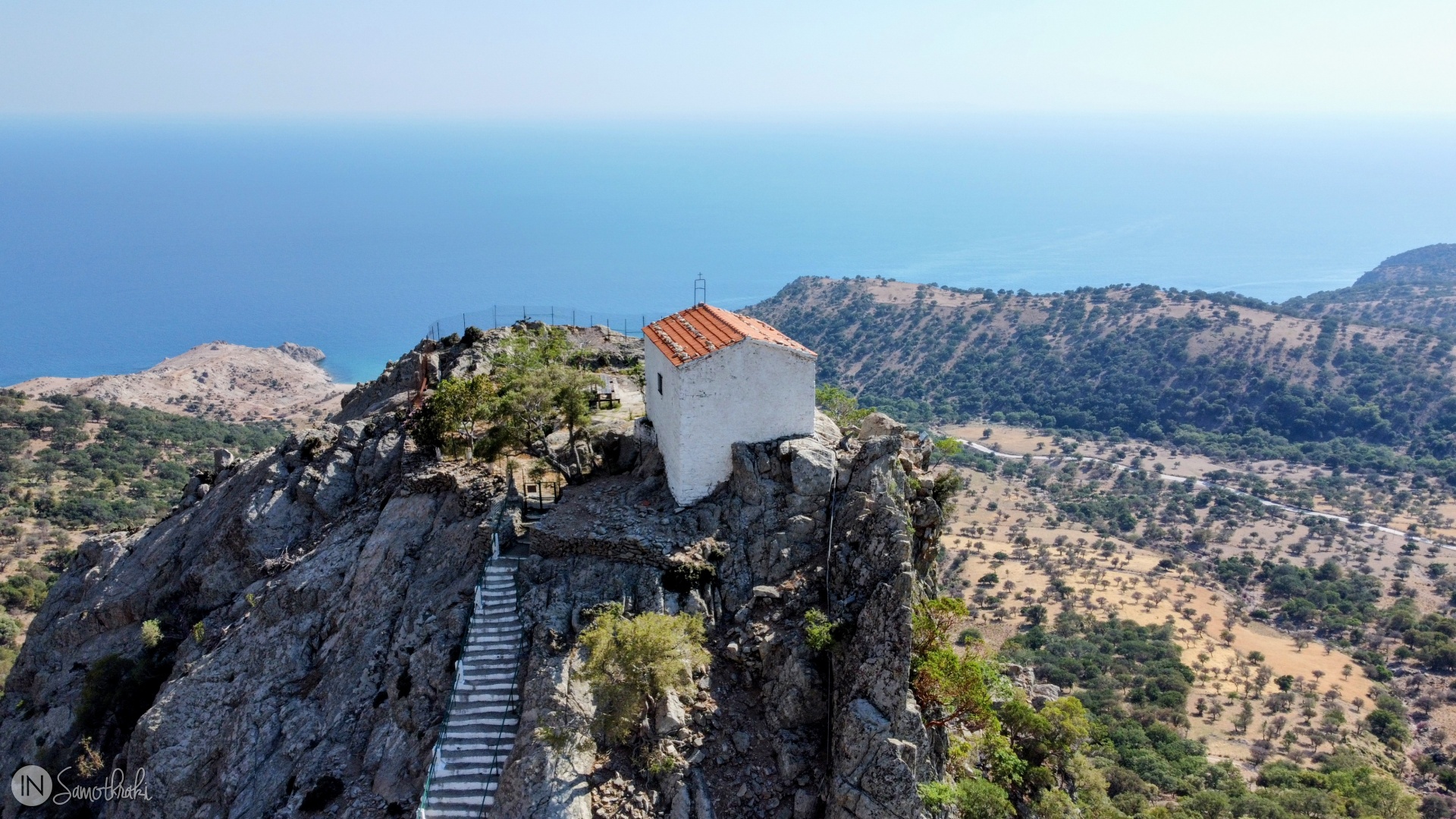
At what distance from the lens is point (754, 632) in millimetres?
21203

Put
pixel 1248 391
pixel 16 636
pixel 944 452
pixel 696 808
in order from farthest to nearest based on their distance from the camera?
pixel 1248 391 < pixel 16 636 < pixel 944 452 < pixel 696 808

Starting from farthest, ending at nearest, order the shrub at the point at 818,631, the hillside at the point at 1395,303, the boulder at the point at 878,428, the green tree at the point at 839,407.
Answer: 1. the hillside at the point at 1395,303
2. the green tree at the point at 839,407
3. the boulder at the point at 878,428
4. the shrub at the point at 818,631

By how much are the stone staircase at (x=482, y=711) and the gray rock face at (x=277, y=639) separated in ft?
2.44

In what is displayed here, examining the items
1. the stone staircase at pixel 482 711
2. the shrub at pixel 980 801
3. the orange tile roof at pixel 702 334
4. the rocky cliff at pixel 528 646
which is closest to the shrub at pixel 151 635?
the rocky cliff at pixel 528 646

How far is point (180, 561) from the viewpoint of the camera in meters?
32.1

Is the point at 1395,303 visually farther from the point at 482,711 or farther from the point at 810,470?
the point at 482,711

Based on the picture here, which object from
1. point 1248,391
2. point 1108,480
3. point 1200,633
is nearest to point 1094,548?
point 1200,633

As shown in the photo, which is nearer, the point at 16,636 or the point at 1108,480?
the point at 16,636

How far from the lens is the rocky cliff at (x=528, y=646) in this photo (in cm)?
1891

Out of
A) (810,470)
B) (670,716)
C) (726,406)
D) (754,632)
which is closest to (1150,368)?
(810,470)

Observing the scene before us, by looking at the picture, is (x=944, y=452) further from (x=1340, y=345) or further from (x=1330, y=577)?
(x=1340, y=345)

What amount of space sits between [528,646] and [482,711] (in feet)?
6.03

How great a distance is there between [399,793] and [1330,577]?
8429 cm

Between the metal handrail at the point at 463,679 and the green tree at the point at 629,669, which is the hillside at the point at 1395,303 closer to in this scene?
the metal handrail at the point at 463,679
